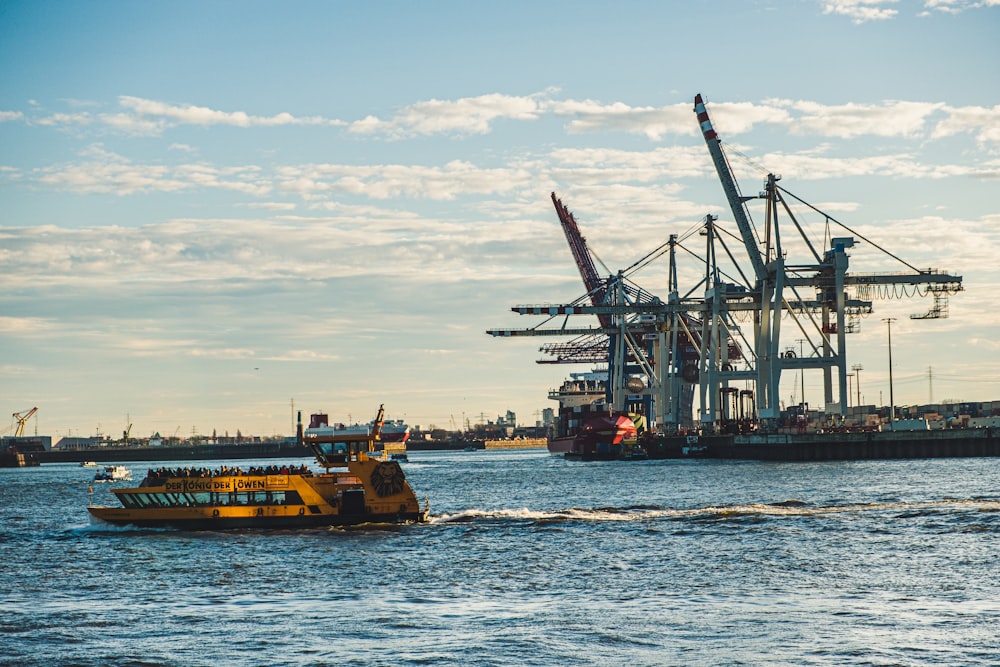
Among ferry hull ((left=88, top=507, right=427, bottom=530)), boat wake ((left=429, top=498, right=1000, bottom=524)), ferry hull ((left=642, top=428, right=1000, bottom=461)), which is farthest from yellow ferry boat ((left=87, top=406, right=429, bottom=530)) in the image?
ferry hull ((left=642, top=428, right=1000, bottom=461))

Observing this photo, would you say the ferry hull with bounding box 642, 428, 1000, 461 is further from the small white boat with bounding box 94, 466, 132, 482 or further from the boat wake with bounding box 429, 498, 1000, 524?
the small white boat with bounding box 94, 466, 132, 482

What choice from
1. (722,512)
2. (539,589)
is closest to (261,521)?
(539,589)

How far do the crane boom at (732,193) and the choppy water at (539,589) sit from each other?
74281mm

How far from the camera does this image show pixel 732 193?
138750 millimetres

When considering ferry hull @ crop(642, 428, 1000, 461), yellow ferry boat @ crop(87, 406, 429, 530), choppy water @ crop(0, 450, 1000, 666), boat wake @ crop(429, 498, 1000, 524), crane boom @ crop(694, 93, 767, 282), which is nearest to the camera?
choppy water @ crop(0, 450, 1000, 666)

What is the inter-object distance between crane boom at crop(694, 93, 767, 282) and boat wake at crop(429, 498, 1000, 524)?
76.1 metres

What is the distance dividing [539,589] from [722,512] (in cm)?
2385

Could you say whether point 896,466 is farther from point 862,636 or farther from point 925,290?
point 862,636

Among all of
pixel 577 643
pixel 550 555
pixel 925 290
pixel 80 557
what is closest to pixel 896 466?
pixel 925 290

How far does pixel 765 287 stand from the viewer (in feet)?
447

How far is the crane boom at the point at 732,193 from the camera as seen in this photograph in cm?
13775

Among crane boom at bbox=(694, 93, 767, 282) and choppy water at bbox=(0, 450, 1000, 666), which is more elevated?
crane boom at bbox=(694, 93, 767, 282)

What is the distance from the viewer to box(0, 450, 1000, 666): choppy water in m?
28.9

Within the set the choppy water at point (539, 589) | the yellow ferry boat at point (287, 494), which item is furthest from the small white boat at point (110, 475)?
the yellow ferry boat at point (287, 494)
